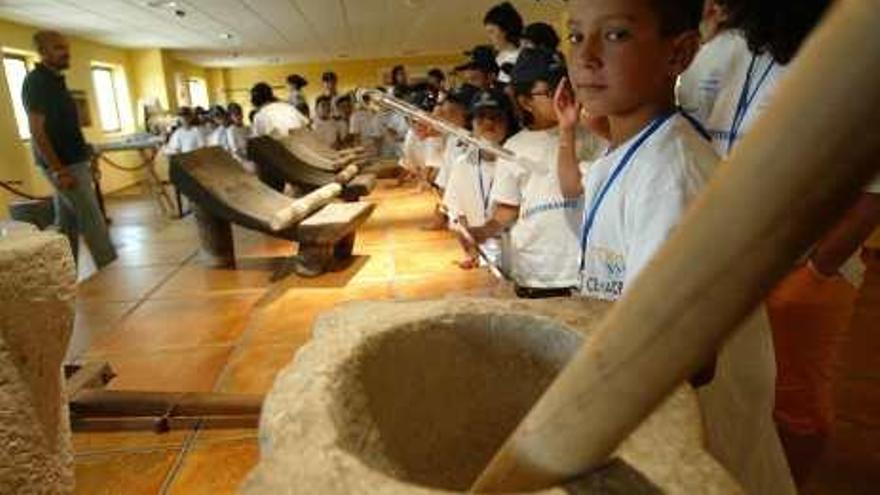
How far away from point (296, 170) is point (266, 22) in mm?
6221

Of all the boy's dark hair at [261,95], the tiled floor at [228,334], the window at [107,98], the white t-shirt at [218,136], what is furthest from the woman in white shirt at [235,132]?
the tiled floor at [228,334]

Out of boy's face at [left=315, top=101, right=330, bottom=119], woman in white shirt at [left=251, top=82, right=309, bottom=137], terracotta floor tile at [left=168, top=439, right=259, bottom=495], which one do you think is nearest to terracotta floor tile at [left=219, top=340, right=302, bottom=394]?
terracotta floor tile at [left=168, top=439, right=259, bottom=495]

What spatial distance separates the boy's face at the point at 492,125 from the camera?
3.12 meters

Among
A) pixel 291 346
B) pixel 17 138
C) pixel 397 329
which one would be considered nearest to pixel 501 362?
pixel 397 329

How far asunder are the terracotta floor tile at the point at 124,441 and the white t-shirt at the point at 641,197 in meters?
1.52

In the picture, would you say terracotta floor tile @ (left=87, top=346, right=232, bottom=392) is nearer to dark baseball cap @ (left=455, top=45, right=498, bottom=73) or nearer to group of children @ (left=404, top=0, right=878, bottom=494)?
group of children @ (left=404, top=0, right=878, bottom=494)

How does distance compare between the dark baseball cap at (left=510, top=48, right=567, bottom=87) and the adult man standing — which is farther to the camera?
the adult man standing

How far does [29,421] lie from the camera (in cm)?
151

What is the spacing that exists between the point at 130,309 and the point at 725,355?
10.4ft

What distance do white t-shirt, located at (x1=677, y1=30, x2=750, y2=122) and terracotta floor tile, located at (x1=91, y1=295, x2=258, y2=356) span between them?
217 cm

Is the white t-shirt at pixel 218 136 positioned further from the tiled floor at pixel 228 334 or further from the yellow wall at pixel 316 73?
the yellow wall at pixel 316 73

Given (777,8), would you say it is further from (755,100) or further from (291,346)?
(291,346)

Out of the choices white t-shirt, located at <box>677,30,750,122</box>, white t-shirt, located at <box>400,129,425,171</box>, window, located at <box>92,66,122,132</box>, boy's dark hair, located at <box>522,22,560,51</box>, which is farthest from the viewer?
window, located at <box>92,66,122,132</box>

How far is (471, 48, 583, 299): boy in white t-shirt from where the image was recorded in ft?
7.75
